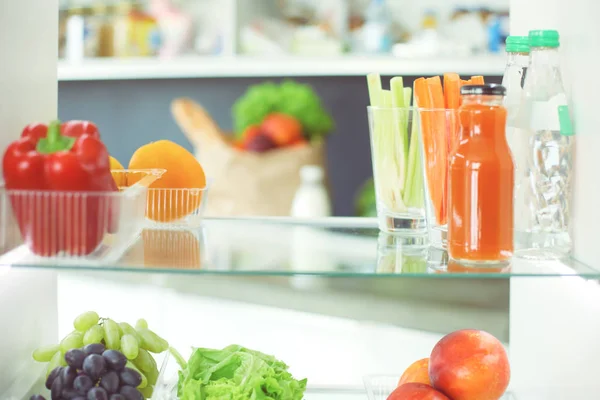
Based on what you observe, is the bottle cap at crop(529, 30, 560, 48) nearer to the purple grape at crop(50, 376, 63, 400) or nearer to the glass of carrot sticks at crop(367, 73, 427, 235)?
the glass of carrot sticks at crop(367, 73, 427, 235)

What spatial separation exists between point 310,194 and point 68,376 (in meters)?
1.98

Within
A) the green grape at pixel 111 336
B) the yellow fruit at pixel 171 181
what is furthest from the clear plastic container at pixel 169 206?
the green grape at pixel 111 336

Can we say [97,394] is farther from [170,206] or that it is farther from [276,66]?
[276,66]

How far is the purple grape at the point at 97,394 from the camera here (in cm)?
96

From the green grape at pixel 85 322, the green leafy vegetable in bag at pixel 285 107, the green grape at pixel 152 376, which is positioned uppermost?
the green leafy vegetable in bag at pixel 285 107

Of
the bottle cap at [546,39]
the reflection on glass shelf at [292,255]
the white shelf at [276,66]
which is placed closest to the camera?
the reflection on glass shelf at [292,255]

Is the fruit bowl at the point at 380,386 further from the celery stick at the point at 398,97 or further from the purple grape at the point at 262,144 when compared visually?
the purple grape at the point at 262,144

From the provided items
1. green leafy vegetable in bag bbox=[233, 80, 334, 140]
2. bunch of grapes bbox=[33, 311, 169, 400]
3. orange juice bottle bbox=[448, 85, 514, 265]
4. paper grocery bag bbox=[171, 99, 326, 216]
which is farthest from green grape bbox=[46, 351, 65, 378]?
green leafy vegetable in bag bbox=[233, 80, 334, 140]

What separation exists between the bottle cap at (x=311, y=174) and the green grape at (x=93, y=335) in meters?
1.88

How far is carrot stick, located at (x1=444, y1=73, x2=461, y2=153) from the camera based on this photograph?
36.3 inches

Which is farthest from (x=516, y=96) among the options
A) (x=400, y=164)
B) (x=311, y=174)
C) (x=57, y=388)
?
(x=311, y=174)

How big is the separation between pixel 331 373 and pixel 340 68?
168cm

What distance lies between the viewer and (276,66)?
9.82ft

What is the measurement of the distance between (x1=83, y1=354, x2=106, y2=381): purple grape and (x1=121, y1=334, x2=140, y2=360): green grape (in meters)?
0.04
